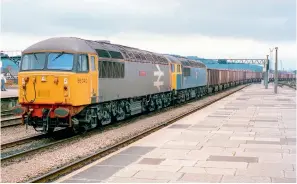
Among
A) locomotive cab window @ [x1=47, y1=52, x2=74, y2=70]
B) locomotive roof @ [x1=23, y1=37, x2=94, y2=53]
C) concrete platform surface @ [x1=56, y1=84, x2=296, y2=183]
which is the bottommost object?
concrete platform surface @ [x1=56, y1=84, x2=296, y2=183]

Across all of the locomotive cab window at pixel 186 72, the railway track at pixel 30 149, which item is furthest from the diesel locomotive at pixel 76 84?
the locomotive cab window at pixel 186 72

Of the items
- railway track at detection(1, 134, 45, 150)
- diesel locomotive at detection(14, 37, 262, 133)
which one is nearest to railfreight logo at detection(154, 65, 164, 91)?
diesel locomotive at detection(14, 37, 262, 133)

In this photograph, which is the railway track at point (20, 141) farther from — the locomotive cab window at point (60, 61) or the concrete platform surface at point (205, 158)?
the concrete platform surface at point (205, 158)

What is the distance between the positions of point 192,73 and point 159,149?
83.6 feet

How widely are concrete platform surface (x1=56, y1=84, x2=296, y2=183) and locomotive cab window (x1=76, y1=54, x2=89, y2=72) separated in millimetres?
3431

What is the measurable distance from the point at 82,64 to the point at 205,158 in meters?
6.60

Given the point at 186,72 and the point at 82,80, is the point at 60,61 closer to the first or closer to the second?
the point at 82,80

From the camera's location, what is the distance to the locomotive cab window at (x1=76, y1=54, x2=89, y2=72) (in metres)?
15.9

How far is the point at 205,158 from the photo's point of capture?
11703mm

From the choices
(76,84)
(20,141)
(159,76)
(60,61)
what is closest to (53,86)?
(76,84)

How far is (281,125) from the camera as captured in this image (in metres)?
19.5

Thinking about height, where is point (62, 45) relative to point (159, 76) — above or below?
above

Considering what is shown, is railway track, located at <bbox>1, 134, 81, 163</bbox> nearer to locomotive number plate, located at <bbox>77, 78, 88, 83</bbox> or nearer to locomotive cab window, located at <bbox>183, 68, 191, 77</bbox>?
locomotive number plate, located at <bbox>77, 78, 88, 83</bbox>

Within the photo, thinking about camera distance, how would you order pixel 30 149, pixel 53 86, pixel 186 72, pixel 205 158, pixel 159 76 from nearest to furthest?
pixel 205 158 → pixel 30 149 → pixel 53 86 → pixel 159 76 → pixel 186 72
